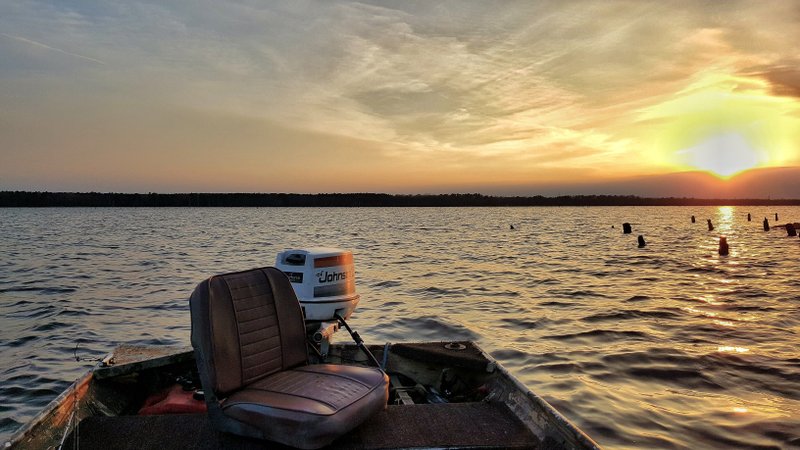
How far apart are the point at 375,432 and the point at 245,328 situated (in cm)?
156

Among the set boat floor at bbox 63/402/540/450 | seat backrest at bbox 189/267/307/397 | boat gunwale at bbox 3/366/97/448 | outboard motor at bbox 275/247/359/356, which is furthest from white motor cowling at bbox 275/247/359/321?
boat gunwale at bbox 3/366/97/448

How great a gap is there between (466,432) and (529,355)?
709 cm

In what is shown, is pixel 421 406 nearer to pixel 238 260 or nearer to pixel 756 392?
pixel 756 392

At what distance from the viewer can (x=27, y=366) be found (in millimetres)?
10539

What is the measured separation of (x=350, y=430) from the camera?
4570mm

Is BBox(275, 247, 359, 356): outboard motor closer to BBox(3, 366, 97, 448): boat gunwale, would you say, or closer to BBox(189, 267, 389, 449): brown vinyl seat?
BBox(189, 267, 389, 449): brown vinyl seat

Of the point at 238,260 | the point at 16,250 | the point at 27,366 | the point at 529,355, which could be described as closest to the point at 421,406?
the point at 529,355

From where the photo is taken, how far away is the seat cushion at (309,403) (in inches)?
169

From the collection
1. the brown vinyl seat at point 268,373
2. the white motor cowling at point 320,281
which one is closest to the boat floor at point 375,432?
the brown vinyl seat at point 268,373

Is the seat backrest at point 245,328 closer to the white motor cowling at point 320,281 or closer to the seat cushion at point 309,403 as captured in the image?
the seat cushion at point 309,403

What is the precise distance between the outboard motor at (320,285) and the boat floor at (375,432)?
2341mm

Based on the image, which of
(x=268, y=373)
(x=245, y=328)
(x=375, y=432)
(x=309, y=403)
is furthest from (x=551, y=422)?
(x=245, y=328)

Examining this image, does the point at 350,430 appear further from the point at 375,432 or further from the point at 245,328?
the point at 245,328

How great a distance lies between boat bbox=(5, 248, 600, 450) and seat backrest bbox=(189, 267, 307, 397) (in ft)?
0.42
